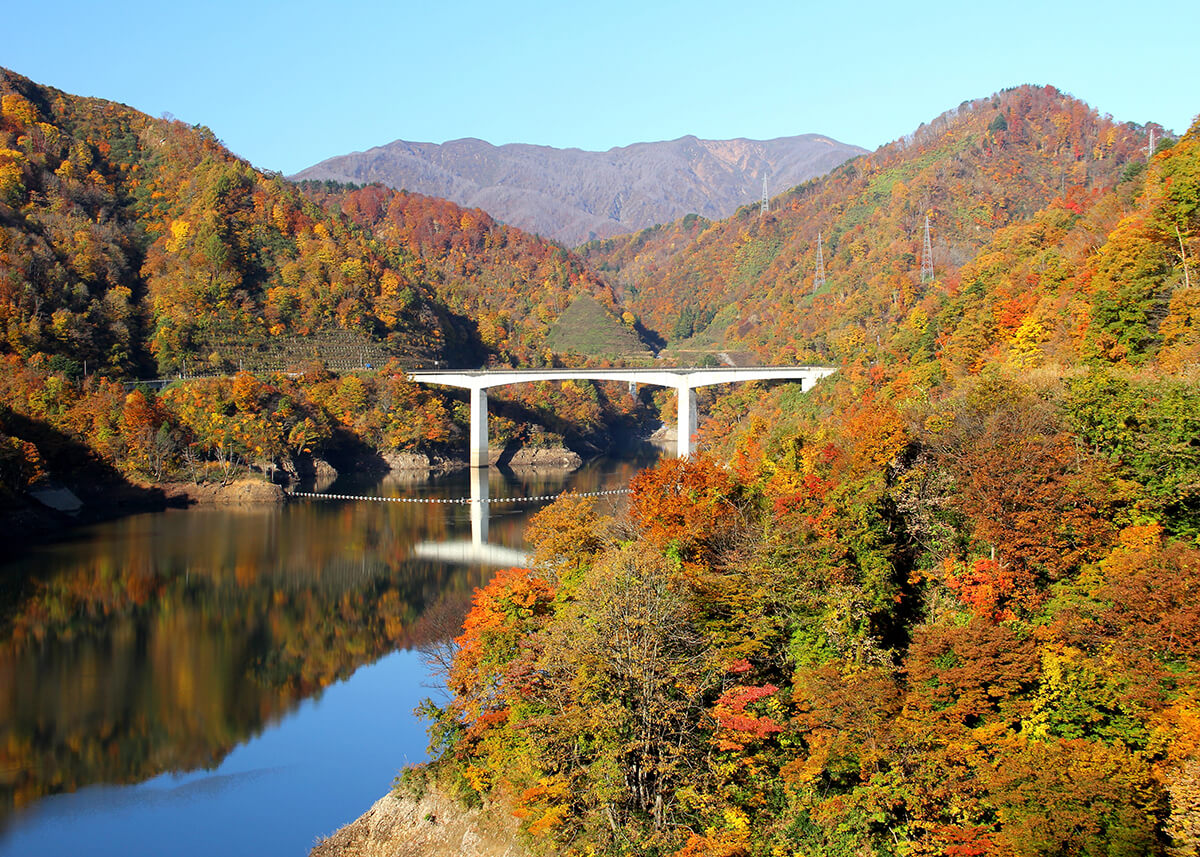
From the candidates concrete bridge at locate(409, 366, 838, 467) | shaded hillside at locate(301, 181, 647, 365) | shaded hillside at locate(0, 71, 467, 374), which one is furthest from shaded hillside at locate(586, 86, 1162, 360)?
shaded hillside at locate(0, 71, 467, 374)

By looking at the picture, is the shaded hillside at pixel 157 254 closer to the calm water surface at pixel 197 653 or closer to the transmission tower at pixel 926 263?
the calm water surface at pixel 197 653

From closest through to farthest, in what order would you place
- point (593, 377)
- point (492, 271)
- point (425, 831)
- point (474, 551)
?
1. point (425, 831)
2. point (474, 551)
3. point (593, 377)
4. point (492, 271)

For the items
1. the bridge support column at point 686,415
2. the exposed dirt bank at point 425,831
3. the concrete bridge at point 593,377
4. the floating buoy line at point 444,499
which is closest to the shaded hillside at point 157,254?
the concrete bridge at point 593,377

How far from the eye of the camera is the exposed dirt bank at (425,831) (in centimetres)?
1211

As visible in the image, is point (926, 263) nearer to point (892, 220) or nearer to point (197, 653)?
point (892, 220)

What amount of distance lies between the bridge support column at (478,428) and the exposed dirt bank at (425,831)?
125 feet

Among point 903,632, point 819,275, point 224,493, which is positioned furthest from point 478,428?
point 903,632

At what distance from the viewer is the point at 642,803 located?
1119 centimetres

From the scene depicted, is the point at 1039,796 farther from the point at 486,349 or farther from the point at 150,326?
the point at 486,349

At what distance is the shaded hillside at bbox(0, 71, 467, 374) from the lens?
42281 mm

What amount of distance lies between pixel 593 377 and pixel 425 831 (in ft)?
130

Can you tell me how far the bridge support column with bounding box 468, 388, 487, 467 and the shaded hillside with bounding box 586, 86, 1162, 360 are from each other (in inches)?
624

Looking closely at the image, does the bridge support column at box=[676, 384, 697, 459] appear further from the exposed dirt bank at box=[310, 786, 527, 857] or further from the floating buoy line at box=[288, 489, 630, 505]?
the exposed dirt bank at box=[310, 786, 527, 857]

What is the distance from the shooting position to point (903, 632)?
1447 centimetres
